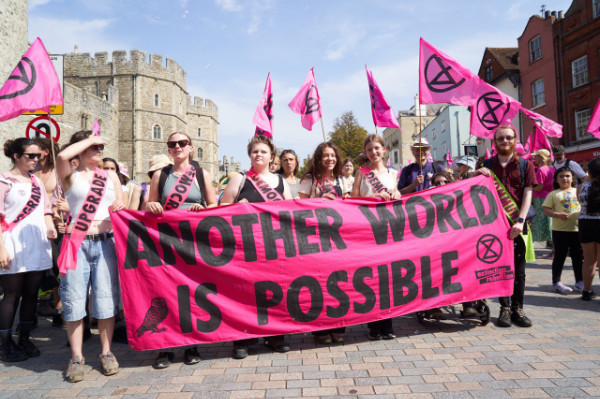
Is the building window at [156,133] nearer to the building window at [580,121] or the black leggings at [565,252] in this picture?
the building window at [580,121]

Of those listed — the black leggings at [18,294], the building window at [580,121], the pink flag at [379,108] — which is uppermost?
the building window at [580,121]

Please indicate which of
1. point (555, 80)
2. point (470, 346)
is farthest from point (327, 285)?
point (555, 80)

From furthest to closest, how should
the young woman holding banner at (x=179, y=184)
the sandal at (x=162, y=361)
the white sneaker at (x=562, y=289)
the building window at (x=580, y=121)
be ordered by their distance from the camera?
the building window at (x=580, y=121), the white sneaker at (x=562, y=289), the young woman holding banner at (x=179, y=184), the sandal at (x=162, y=361)

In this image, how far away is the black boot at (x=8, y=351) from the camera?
3.64m

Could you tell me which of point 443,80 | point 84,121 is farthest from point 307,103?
point 84,121

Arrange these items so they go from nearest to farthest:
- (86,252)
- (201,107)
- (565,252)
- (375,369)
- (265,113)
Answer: (375,369) → (86,252) → (565,252) → (265,113) → (201,107)

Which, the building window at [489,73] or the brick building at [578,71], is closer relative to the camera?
the brick building at [578,71]

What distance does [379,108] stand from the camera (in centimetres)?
620

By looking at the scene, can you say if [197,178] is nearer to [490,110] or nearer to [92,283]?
[92,283]

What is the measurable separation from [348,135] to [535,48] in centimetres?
1646

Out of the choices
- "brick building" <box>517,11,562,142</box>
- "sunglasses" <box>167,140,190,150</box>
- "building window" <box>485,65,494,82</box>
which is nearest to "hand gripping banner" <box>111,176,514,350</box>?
"sunglasses" <box>167,140,190,150</box>

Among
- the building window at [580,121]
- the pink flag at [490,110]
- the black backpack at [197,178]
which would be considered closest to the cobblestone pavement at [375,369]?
the black backpack at [197,178]

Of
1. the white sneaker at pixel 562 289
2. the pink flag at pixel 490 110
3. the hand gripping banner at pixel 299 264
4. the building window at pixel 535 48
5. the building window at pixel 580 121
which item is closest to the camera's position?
the hand gripping banner at pixel 299 264

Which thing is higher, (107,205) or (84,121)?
(84,121)
